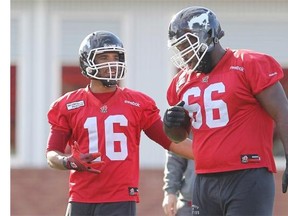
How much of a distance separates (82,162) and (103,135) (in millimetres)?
316

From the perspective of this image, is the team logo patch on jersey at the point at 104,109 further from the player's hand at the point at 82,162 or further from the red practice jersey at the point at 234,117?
the red practice jersey at the point at 234,117

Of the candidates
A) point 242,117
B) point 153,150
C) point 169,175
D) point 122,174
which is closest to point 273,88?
point 242,117

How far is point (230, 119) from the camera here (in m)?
5.69

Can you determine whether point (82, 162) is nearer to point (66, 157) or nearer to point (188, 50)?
point (66, 157)

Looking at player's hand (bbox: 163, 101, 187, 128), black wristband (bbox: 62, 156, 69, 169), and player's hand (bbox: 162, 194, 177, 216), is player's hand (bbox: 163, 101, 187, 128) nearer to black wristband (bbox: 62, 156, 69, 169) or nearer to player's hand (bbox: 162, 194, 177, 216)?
black wristband (bbox: 62, 156, 69, 169)

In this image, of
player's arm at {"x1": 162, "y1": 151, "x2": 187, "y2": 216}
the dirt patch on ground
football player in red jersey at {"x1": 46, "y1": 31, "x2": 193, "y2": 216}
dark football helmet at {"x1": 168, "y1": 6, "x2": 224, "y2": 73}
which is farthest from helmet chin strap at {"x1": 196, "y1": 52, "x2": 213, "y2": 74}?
the dirt patch on ground

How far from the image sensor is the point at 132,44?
43.0 feet

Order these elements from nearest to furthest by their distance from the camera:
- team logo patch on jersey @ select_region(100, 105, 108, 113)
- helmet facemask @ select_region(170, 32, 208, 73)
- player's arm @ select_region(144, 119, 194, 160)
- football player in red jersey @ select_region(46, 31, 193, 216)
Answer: helmet facemask @ select_region(170, 32, 208, 73) < football player in red jersey @ select_region(46, 31, 193, 216) < team logo patch on jersey @ select_region(100, 105, 108, 113) < player's arm @ select_region(144, 119, 194, 160)

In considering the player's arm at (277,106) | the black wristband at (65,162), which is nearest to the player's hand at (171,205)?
the black wristband at (65,162)

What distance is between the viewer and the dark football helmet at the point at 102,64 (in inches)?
250

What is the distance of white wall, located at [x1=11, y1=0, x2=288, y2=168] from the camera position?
13094mm

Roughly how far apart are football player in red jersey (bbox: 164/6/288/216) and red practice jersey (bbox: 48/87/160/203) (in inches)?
19.0

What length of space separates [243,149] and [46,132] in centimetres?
766

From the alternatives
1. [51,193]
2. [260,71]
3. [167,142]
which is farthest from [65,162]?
[51,193]
